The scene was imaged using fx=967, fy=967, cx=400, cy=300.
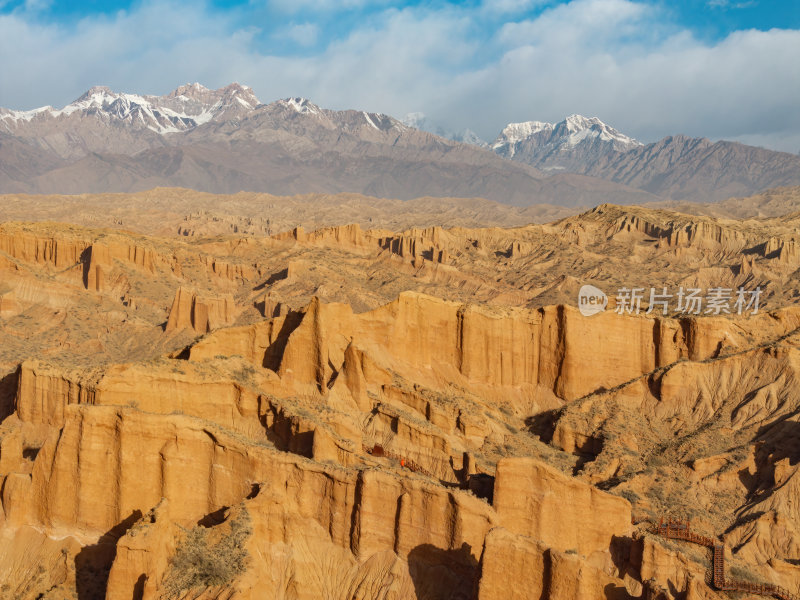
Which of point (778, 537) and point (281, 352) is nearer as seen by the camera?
point (778, 537)

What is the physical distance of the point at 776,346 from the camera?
4894cm

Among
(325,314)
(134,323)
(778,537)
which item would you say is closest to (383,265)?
(134,323)

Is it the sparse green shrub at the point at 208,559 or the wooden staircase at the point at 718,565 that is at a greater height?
the sparse green shrub at the point at 208,559

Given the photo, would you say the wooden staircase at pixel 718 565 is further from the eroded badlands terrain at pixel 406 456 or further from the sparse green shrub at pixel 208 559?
the sparse green shrub at pixel 208 559

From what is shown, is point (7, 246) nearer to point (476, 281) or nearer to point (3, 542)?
point (476, 281)

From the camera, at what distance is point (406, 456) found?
4016 centimetres

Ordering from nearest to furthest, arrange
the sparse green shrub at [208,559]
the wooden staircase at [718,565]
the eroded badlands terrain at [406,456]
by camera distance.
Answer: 1. the sparse green shrub at [208,559]
2. the wooden staircase at [718,565]
3. the eroded badlands terrain at [406,456]

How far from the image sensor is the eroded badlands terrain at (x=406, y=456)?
95.2ft

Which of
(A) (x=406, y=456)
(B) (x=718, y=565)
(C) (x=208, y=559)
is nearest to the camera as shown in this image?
(C) (x=208, y=559)

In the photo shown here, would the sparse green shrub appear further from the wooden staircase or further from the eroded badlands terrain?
the wooden staircase

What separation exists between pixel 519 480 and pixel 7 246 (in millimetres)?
77502

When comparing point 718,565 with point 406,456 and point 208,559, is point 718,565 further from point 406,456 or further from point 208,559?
point 208,559

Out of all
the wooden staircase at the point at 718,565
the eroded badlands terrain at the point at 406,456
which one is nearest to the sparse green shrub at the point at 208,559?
the eroded badlands terrain at the point at 406,456

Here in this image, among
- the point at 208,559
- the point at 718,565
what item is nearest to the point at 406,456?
the point at 208,559
